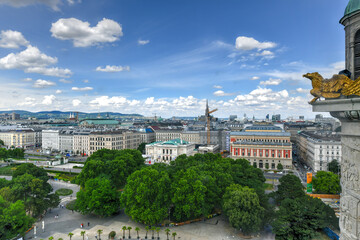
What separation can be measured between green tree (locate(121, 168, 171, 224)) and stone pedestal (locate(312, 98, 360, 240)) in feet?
98.2

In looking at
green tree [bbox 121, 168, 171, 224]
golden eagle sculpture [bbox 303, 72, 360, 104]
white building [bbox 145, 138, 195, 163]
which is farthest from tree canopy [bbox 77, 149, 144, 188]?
white building [bbox 145, 138, 195, 163]

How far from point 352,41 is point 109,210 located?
1590 inches

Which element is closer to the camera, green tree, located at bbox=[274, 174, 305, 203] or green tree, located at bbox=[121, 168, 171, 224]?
green tree, located at bbox=[121, 168, 171, 224]

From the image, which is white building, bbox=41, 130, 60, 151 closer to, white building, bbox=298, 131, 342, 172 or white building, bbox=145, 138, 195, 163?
white building, bbox=145, 138, 195, 163

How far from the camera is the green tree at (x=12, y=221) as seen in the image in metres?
29.2

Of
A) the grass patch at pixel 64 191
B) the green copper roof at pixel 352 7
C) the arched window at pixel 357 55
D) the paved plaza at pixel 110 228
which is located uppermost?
the green copper roof at pixel 352 7

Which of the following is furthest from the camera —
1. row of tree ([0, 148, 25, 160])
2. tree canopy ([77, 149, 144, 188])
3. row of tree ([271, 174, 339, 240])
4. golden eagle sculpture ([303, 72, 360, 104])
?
row of tree ([0, 148, 25, 160])

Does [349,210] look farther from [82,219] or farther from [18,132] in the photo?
[18,132]

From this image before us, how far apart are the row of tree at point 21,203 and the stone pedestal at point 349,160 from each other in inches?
1411

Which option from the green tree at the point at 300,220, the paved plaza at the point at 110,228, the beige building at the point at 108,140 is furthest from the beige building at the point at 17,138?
the green tree at the point at 300,220

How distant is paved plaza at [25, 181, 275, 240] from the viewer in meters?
34.7

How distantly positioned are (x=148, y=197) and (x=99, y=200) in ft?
30.2

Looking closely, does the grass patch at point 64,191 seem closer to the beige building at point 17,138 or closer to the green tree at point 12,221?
the green tree at point 12,221

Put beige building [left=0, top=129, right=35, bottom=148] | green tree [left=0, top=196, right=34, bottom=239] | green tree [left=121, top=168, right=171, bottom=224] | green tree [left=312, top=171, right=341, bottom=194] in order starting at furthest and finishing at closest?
beige building [left=0, top=129, right=35, bottom=148], green tree [left=312, top=171, right=341, bottom=194], green tree [left=121, top=168, right=171, bottom=224], green tree [left=0, top=196, right=34, bottom=239]
